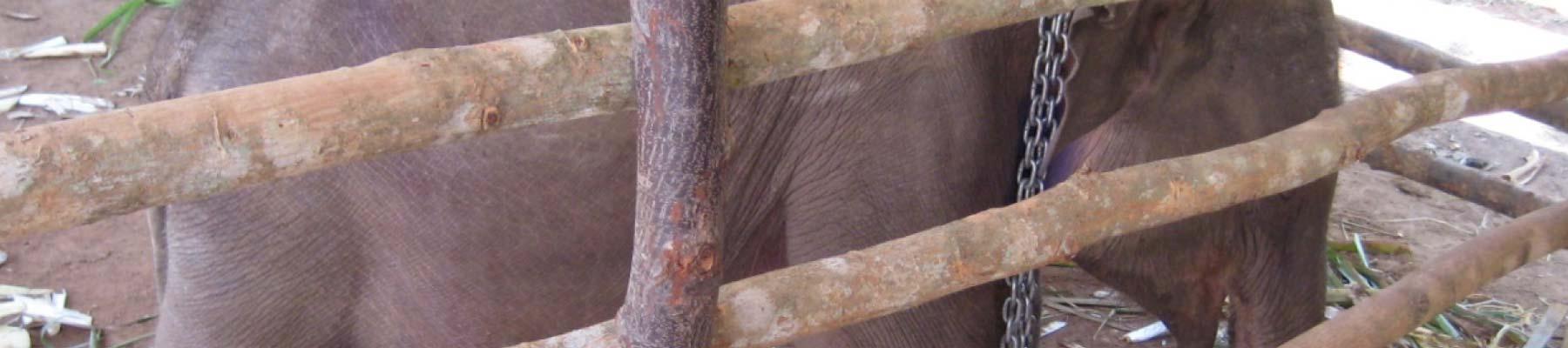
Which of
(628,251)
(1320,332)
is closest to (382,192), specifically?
(628,251)

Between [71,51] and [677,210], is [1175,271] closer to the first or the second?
[677,210]

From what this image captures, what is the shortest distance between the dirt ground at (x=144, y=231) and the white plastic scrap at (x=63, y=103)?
64mm

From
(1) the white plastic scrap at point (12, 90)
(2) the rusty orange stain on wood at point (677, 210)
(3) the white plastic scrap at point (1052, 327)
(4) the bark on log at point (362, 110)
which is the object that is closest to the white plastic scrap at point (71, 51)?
(1) the white plastic scrap at point (12, 90)

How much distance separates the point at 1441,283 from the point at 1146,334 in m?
1.56

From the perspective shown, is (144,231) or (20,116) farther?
(20,116)

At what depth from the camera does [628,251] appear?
2.48m

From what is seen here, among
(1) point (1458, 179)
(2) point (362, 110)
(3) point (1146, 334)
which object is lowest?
(3) point (1146, 334)

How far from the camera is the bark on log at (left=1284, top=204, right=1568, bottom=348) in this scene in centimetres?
215

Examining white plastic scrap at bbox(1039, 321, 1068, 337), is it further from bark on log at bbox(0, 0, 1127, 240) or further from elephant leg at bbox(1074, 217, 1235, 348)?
bark on log at bbox(0, 0, 1127, 240)

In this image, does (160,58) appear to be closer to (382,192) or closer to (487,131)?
(382,192)

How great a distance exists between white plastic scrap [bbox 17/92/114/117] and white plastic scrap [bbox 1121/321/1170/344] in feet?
11.9

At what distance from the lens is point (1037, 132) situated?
2152 millimetres

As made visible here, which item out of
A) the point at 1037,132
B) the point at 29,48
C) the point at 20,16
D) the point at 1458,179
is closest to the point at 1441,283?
the point at 1037,132

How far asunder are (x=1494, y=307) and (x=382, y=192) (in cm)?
344
